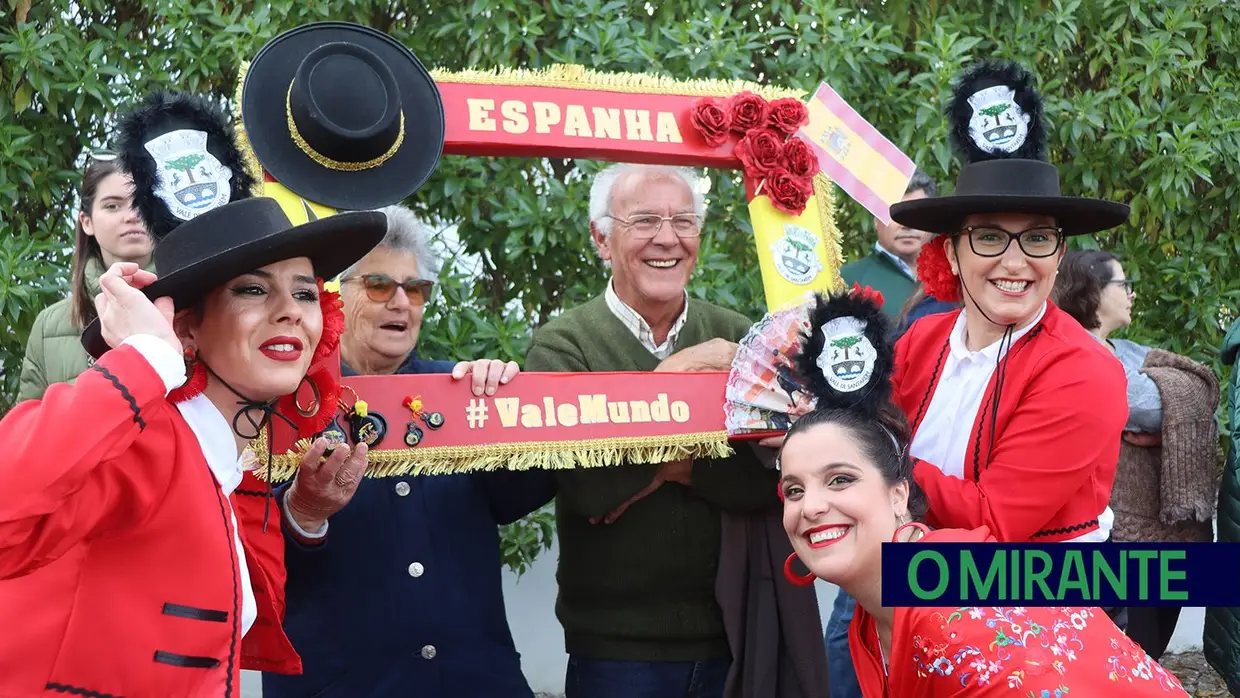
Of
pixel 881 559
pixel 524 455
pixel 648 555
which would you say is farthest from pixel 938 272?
pixel 524 455

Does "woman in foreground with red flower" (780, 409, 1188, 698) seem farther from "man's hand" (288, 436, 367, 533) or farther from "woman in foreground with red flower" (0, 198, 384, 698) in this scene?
"woman in foreground with red flower" (0, 198, 384, 698)

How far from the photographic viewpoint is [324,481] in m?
3.25

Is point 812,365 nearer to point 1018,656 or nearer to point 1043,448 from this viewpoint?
point 1043,448

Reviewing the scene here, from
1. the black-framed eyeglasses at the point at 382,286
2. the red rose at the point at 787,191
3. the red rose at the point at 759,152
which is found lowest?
the black-framed eyeglasses at the point at 382,286

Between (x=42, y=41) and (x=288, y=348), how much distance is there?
294cm

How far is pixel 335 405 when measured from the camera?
3.18m

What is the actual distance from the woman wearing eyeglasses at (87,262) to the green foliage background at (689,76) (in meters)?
0.66

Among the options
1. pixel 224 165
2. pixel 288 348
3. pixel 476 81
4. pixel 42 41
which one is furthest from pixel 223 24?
pixel 288 348

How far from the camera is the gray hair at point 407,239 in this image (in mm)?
3754

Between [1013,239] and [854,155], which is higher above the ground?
[854,155]

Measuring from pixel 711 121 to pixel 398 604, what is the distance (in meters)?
1.61

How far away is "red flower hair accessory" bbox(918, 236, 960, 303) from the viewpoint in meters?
3.70

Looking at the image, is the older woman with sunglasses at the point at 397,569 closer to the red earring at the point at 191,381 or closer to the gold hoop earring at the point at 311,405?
the gold hoop earring at the point at 311,405

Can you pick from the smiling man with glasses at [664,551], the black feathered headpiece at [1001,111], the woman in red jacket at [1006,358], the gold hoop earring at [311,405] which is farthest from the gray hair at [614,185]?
the gold hoop earring at [311,405]
